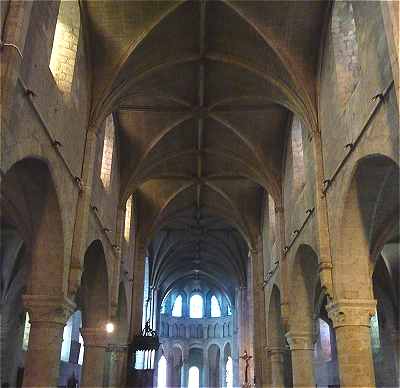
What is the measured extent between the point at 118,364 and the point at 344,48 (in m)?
17.4

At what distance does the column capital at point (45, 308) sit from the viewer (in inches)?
501

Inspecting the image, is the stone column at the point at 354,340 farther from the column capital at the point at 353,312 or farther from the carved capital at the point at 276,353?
the carved capital at the point at 276,353

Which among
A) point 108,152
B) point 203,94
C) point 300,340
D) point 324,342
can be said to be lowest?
point 300,340

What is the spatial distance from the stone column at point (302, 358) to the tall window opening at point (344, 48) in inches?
366

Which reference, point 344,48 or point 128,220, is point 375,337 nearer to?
point 128,220

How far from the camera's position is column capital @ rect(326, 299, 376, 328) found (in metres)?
12.8

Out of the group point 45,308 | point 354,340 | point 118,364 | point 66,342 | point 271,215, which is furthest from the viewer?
point 66,342

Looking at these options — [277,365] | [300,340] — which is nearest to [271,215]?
[277,365]

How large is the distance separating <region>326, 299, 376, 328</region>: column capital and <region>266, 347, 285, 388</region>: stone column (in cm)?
1078

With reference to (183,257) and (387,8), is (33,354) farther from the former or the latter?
(183,257)

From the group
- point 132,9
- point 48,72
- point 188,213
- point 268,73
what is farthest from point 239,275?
point 48,72

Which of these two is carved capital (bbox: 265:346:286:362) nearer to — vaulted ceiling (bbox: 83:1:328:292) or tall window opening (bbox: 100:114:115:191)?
vaulted ceiling (bbox: 83:1:328:292)

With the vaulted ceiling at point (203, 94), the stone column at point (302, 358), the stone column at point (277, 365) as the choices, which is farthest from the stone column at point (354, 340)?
the stone column at point (277, 365)

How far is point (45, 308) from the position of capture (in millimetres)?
12758
